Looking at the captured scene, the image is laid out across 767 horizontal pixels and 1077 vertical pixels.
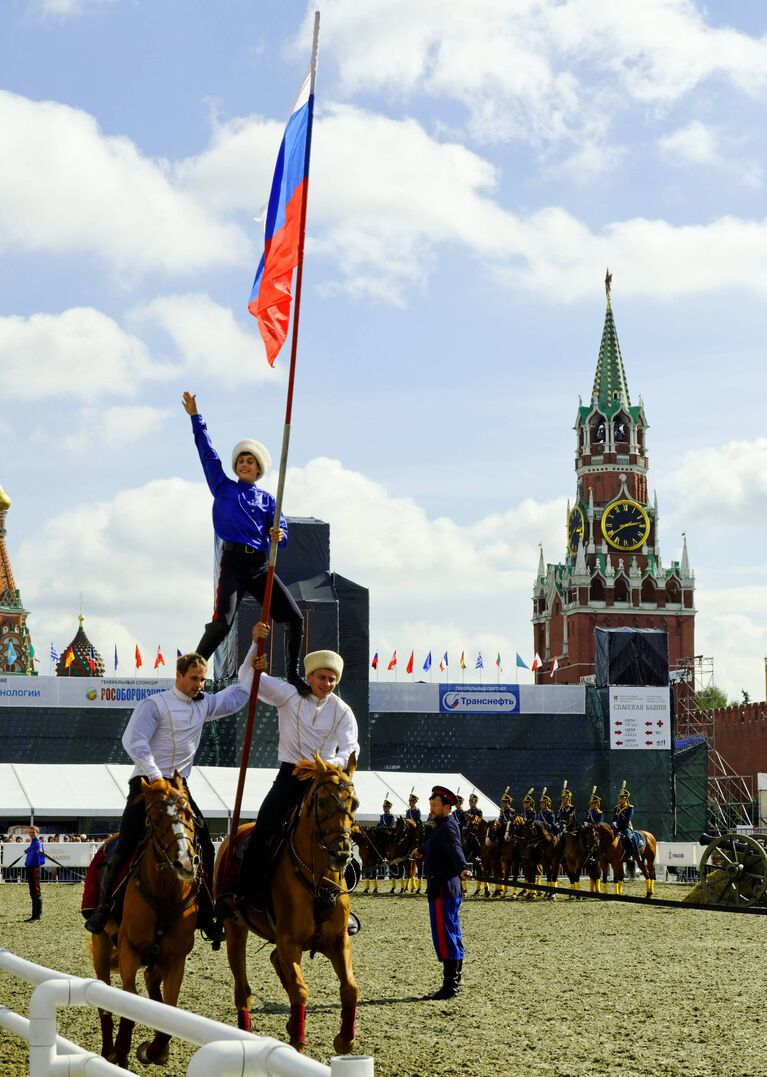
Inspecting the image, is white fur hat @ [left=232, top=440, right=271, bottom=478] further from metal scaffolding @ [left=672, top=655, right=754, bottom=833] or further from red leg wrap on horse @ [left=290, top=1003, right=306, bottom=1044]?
metal scaffolding @ [left=672, top=655, right=754, bottom=833]

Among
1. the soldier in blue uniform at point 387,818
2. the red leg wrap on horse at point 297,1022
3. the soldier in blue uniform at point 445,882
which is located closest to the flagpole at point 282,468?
the red leg wrap on horse at point 297,1022

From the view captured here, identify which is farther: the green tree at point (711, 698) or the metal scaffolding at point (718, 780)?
the green tree at point (711, 698)

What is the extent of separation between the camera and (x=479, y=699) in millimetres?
57500

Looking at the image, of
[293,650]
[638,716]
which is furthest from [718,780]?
[293,650]

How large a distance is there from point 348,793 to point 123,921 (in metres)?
1.53

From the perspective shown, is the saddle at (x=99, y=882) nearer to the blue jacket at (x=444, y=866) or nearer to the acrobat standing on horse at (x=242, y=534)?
the acrobat standing on horse at (x=242, y=534)

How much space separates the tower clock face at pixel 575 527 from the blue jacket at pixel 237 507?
313ft

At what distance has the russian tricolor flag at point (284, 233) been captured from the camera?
369 inches

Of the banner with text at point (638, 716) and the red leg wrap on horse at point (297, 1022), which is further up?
the banner with text at point (638, 716)

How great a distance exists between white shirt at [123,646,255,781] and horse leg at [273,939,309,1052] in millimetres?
1265

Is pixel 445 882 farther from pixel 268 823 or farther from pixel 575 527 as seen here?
pixel 575 527

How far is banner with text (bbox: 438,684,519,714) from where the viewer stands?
57.4m

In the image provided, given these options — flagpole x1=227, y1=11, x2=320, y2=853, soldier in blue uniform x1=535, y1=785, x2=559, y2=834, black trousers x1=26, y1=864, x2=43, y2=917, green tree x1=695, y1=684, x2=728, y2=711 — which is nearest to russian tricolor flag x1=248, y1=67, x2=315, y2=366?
flagpole x1=227, y1=11, x2=320, y2=853

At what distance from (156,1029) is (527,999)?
7.78 m
